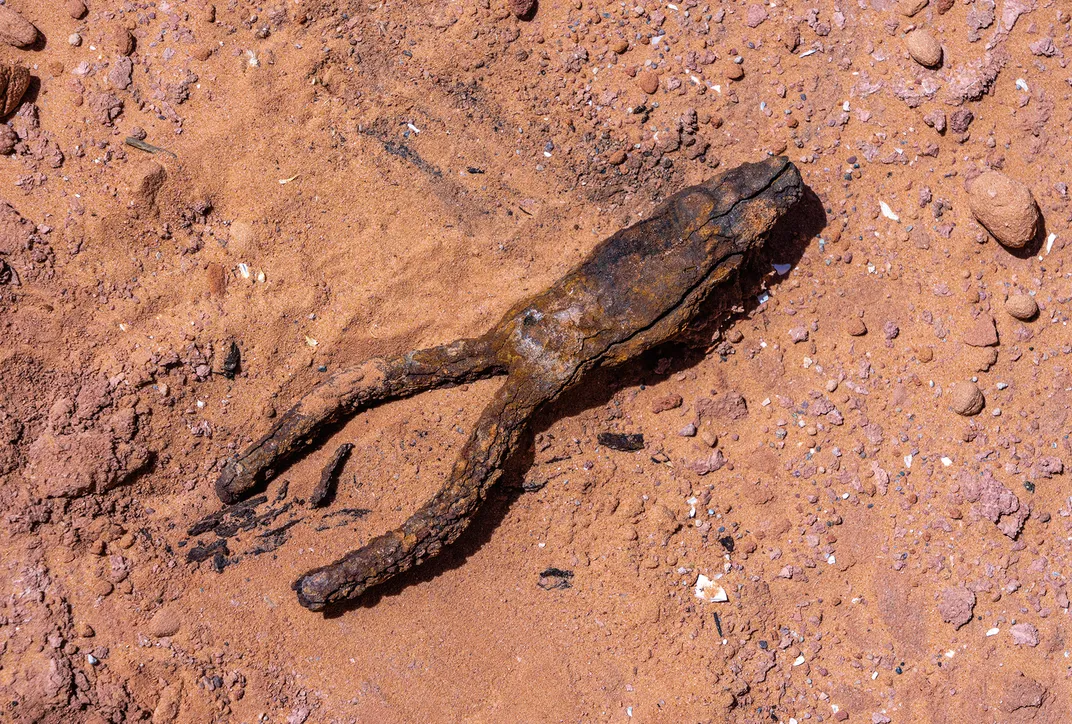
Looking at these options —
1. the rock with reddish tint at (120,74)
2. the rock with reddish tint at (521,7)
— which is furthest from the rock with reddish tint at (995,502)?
the rock with reddish tint at (120,74)

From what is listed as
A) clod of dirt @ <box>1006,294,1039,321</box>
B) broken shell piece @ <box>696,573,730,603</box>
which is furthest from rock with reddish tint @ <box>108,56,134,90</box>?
clod of dirt @ <box>1006,294,1039,321</box>

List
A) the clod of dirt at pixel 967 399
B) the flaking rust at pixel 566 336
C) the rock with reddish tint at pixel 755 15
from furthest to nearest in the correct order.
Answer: the rock with reddish tint at pixel 755 15, the clod of dirt at pixel 967 399, the flaking rust at pixel 566 336

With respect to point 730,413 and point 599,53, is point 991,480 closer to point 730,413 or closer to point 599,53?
point 730,413

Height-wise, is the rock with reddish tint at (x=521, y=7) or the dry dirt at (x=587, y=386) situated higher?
the rock with reddish tint at (x=521, y=7)

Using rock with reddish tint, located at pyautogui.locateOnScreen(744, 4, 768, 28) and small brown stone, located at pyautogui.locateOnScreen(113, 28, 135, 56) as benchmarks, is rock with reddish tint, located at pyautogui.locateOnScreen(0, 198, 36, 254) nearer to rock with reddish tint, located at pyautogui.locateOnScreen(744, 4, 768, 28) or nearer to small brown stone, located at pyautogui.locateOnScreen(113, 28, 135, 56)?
small brown stone, located at pyautogui.locateOnScreen(113, 28, 135, 56)

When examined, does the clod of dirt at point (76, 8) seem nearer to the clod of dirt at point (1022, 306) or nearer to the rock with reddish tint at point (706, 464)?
the rock with reddish tint at point (706, 464)

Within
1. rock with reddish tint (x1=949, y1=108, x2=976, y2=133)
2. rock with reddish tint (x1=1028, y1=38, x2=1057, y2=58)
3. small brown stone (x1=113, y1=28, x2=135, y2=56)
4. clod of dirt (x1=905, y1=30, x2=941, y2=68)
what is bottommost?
rock with reddish tint (x1=949, y1=108, x2=976, y2=133)

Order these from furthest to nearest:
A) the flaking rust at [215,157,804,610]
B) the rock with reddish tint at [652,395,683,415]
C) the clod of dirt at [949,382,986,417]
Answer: the rock with reddish tint at [652,395,683,415] → the clod of dirt at [949,382,986,417] → the flaking rust at [215,157,804,610]

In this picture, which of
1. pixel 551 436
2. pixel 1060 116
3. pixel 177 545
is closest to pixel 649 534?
pixel 551 436
